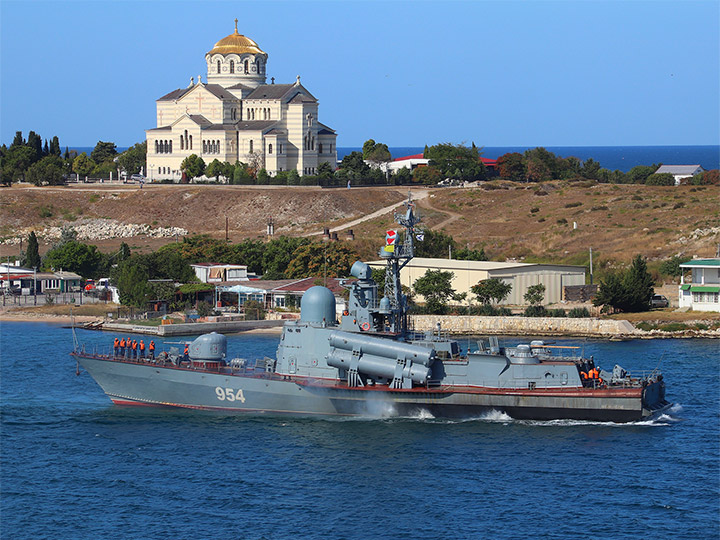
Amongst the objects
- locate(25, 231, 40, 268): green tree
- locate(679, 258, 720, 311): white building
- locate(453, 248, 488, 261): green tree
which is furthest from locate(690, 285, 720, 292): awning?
locate(25, 231, 40, 268): green tree

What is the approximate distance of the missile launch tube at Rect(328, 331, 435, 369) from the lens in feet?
140

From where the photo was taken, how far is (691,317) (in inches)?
2611

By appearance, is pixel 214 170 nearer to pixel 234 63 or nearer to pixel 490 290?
pixel 234 63

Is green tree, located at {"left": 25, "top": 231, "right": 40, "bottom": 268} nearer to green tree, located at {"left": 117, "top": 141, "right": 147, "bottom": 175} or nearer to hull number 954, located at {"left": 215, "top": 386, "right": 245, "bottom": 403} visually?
hull number 954, located at {"left": 215, "top": 386, "right": 245, "bottom": 403}

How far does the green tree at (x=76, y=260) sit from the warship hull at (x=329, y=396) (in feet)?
127

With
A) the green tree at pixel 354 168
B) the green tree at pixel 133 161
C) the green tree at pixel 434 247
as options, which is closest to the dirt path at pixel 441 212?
the green tree at pixel 354 168

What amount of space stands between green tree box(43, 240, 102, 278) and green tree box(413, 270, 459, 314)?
29.0 meters

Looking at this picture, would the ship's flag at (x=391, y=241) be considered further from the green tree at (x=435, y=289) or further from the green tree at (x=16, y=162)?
the green tree at (x=16, y=162)

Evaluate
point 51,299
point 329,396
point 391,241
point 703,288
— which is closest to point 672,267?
point 703,288

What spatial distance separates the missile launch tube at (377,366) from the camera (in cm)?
4253

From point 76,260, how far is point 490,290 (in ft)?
113

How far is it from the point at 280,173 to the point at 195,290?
166 ft

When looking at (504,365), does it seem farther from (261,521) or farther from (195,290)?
(195,290)

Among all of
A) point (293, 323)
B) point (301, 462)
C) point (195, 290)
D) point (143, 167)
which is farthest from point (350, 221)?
point (301, 462)
